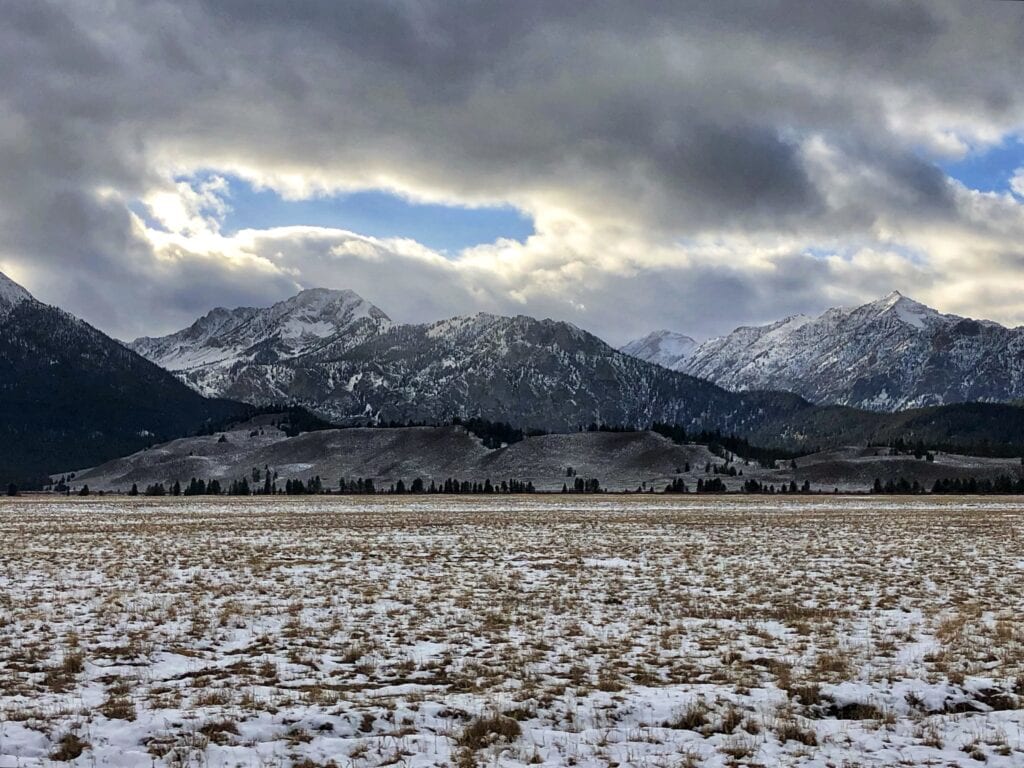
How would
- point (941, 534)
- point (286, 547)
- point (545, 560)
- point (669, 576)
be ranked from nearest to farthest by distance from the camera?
point (669, 576) < point (545, 560) < point (286, 547) < point (941, 534)

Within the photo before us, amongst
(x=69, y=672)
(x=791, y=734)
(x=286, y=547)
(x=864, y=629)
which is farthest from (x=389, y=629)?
(x=286, y=547)

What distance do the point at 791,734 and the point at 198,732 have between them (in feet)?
27.9

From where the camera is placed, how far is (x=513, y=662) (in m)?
15.1

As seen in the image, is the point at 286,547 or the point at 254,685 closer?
the point at 254,685

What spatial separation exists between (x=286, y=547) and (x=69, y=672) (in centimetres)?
2406

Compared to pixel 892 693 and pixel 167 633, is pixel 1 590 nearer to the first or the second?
pixel 167 633

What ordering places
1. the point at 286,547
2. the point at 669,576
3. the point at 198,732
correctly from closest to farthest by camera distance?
the point at 198,732, the point at 669,576, the point at 286,547

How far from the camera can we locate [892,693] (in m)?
13.1

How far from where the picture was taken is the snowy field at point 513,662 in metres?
10.8

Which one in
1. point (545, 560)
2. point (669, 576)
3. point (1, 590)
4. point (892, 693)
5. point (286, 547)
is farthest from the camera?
point (286, 547)

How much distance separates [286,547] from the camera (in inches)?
1499

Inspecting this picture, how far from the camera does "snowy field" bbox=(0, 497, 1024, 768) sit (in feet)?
35.3

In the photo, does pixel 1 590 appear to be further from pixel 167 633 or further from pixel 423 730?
pixel 423 730

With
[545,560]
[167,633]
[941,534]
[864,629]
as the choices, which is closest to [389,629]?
[167,633]
